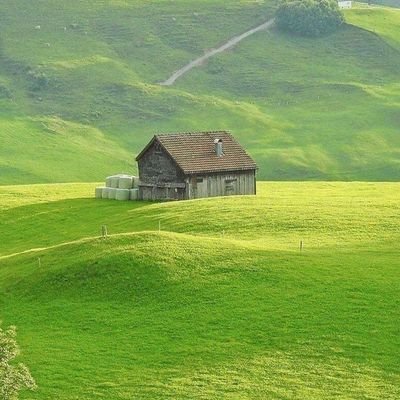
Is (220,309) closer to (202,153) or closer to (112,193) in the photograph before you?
(202,153)

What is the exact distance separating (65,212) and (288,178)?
8517cm

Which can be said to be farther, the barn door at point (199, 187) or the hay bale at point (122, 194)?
the hay bale at point (122, 194)

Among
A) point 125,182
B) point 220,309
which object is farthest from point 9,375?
point 125,182

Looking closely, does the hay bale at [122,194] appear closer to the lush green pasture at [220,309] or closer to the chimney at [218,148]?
the chimney at [218,148]

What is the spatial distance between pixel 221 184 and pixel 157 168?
5448mm

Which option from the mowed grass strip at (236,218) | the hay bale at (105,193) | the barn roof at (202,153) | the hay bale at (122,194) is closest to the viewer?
the mowed grass strip at (236,218)

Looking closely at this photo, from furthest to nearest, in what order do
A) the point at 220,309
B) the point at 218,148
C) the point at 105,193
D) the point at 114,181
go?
the point at 114,181 < the point at 105,193 < the point at 218,148 < the point at 220,309

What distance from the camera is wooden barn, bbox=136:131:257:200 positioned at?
325 ft

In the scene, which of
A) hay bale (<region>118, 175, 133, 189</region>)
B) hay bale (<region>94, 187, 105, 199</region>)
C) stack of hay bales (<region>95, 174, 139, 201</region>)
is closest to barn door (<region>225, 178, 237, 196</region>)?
stack of hay bales (<region>95, 174, 139, 201</region>)

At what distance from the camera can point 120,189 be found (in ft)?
339

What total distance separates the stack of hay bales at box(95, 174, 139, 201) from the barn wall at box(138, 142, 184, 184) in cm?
133

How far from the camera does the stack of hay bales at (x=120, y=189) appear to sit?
10275cm

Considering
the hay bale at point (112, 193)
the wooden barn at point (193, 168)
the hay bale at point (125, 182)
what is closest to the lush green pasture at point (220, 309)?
the wooden barn at point (193, 168)

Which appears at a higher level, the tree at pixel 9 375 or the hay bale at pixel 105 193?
the hay bale at pixel 105 193
